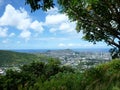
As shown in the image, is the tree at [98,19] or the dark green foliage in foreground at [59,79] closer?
the dark green foliage in foreground at [59,79]

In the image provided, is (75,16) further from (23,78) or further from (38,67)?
(23,78)

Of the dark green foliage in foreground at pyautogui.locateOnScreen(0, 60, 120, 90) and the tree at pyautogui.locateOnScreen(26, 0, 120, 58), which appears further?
the tree at pyautogui.locateOnScreen(26, 0, 120, 58)

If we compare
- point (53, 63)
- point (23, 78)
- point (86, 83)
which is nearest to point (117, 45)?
point (53, 63)

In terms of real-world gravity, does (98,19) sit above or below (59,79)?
above

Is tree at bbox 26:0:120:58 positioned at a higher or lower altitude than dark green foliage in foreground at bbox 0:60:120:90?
higher

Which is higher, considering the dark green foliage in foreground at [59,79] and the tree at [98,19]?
the tree at [98,19]
